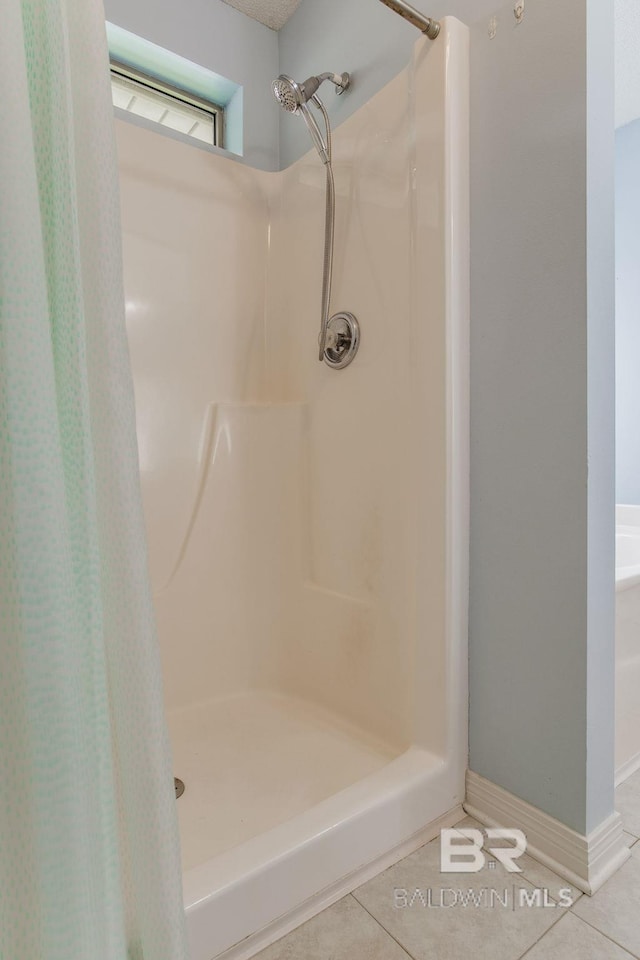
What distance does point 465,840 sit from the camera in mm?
904

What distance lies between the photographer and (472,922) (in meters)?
0.75

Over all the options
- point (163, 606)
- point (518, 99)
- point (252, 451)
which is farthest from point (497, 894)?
point (518, 99)

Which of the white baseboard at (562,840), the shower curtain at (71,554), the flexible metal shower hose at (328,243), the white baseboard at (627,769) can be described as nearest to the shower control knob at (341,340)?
the flexible metal shower hose at (328,243)

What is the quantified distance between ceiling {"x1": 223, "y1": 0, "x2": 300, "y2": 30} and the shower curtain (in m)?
1.40

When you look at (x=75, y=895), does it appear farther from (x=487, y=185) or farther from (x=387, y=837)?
(x=487, y=185)

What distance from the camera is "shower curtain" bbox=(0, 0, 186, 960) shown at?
408mm

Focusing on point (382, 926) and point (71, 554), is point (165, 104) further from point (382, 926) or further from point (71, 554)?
point (382, 926)

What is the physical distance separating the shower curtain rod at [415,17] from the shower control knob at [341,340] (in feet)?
1.72

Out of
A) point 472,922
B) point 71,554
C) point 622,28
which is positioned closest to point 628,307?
point 622,28

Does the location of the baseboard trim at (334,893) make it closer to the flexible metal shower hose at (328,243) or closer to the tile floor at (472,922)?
the tile floor at (472,922)

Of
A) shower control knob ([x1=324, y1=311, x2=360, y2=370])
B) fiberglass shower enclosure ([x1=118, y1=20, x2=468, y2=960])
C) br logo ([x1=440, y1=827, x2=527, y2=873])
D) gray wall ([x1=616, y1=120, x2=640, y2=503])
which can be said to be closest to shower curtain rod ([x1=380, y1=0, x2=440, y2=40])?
fiberglass shower enclosure ([x1=118, y1=20, x2=468, y2=960])

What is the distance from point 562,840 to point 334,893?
371mm

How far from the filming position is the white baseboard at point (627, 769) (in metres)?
1.06

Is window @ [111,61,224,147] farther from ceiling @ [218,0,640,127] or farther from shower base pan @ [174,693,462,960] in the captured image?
shower base pan @ [174,693,462,960]
